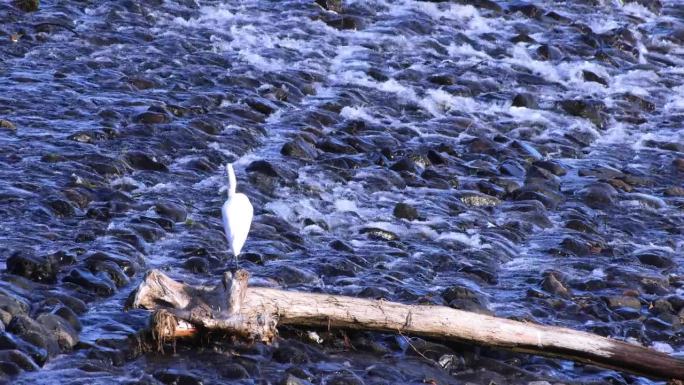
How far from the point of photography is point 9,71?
12133 millimetres

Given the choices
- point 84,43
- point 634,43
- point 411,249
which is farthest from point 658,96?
point 84,43

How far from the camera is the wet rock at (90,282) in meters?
7.97

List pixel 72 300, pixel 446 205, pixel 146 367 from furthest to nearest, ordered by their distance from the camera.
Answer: pixel 446 205, pixel 72 300, pixel 146 367

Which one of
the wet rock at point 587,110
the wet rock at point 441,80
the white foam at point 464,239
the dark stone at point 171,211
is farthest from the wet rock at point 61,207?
the wet rock at point 587,110

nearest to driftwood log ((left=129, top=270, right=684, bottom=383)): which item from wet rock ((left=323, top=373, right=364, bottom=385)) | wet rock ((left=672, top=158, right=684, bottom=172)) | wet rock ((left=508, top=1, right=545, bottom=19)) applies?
wet rock ((left=323, top=373, right=364, bottom=385))

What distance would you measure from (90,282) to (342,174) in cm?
339

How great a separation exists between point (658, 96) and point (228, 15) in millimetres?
5431

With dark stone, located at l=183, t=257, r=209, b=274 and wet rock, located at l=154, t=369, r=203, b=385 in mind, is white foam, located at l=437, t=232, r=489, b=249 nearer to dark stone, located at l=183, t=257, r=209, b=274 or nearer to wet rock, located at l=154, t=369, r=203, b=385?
dark stone, located at l=183, t=257, r=209, b=274

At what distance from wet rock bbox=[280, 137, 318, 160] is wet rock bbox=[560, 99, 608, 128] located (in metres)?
3.55

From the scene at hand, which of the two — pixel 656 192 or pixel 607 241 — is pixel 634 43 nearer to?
pixel 656 192

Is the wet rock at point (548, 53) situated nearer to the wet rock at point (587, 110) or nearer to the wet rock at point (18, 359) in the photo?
the wet rock at point (587, 110)

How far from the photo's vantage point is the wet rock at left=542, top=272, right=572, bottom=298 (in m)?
8.91

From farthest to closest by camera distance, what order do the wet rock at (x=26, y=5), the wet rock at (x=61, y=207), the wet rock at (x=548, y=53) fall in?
the wet rock at (x=548, y=53) < the wet rock at (x=26, y=5) < the wet rock at (x=61, y=207)

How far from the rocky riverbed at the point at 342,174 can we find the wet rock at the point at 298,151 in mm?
25
